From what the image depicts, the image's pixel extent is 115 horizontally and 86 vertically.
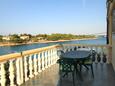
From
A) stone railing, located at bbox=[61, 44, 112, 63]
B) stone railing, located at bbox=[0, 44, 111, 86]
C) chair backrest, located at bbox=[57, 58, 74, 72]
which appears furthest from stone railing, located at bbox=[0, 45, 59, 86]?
stone railing, located at bbox=[61, 44, 112, 63]

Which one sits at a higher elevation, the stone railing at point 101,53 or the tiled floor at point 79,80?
the stone railing at point 101,53

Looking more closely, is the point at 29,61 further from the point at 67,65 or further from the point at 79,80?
the point at 79,80

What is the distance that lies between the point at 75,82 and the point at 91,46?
2921 millimetres

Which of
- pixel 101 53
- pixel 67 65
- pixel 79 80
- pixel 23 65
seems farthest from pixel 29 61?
pixel 101 53

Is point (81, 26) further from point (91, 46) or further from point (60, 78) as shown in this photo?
point (60, 78)

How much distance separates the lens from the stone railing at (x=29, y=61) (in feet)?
11.7

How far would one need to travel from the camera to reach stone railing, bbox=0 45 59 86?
3454 millimetres

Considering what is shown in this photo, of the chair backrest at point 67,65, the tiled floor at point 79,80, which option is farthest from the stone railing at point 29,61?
the chair backrest at point 67,65

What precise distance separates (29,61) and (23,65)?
316 mm

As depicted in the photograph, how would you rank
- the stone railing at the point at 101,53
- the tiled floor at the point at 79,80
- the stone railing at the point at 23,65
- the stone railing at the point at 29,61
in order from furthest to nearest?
the stone railing at the point at 101,53 → the tiled floor at the point at 79,80 → the stone railing at the point at 29,61 → the stone railing at the point at 23,65

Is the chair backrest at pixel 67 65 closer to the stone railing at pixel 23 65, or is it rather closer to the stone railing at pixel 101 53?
the stone railing at pixel 23 65

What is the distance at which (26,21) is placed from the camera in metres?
30.7

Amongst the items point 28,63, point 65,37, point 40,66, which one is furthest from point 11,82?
point 65,37

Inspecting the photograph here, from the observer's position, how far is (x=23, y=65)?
4.25 m
